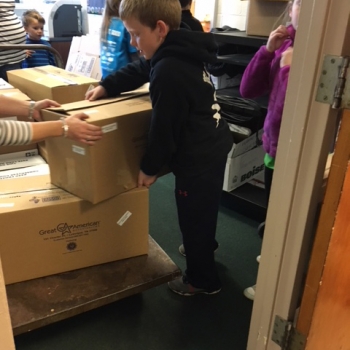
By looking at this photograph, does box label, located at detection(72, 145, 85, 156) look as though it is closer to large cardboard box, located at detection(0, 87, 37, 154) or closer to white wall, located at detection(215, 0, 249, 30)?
large cardboard box, located at detection(0, 87, 37, 154)

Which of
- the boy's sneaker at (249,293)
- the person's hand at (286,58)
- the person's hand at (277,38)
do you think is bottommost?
the boy's sneaker at (249,293)

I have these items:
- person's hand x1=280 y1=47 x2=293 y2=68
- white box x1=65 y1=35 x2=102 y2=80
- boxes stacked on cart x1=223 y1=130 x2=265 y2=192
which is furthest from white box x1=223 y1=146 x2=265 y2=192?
white box x1=65 y1=35 x2=102 y2=80

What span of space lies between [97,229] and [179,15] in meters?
0.85

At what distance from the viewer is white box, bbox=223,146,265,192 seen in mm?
2434

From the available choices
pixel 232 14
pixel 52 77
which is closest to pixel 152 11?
pixel 52 77

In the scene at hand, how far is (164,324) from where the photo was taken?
166 cm

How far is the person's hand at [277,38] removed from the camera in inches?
61.0

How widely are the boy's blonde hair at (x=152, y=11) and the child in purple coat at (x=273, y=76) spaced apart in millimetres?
429

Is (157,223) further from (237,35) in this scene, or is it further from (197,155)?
(237,35)

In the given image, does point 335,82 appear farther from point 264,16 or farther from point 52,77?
point 264,16

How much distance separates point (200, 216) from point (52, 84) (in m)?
0.84

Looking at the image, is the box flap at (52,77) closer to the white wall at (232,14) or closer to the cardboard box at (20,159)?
the cardboard box at (20,159)

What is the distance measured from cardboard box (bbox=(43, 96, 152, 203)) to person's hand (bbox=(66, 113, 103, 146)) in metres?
0.03

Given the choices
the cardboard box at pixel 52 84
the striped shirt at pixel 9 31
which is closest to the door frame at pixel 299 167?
the cardboard box at pixel 52 84
